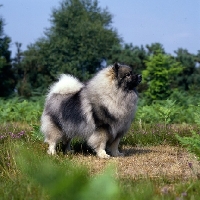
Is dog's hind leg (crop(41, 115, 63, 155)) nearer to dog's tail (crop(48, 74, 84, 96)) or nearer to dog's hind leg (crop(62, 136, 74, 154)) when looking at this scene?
dog's hind leg (crop(62, 136, 74, 154))

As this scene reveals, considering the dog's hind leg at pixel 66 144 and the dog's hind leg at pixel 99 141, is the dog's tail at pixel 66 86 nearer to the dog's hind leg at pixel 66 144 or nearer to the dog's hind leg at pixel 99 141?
the dog's hind leg at pixel 66 144

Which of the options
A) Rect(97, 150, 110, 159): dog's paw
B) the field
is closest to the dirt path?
the field

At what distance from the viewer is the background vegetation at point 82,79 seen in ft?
3.92

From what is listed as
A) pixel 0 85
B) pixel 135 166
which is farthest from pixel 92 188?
pixel 0 85

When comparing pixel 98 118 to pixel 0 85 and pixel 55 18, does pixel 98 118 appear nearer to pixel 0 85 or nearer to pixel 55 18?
pixel 0 85

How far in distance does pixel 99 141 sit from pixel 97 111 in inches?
18.9

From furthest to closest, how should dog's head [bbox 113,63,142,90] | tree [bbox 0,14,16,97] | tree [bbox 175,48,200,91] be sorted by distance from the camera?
1. tree [bbox 0,14,16,97]
2. tree [bbox 175,48,200,91]
3. dog's head [bbox 113,63,142,90]

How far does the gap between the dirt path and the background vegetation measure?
0.28m

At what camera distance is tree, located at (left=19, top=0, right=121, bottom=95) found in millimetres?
39728

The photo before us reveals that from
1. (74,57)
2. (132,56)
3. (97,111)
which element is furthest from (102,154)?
(74,57)

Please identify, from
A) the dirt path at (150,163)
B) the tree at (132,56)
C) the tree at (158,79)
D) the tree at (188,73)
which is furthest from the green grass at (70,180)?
the tree at (132,56)

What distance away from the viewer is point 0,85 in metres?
35.0

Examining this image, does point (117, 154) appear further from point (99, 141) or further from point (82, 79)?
point (82, 79)

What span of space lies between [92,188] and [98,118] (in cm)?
632
